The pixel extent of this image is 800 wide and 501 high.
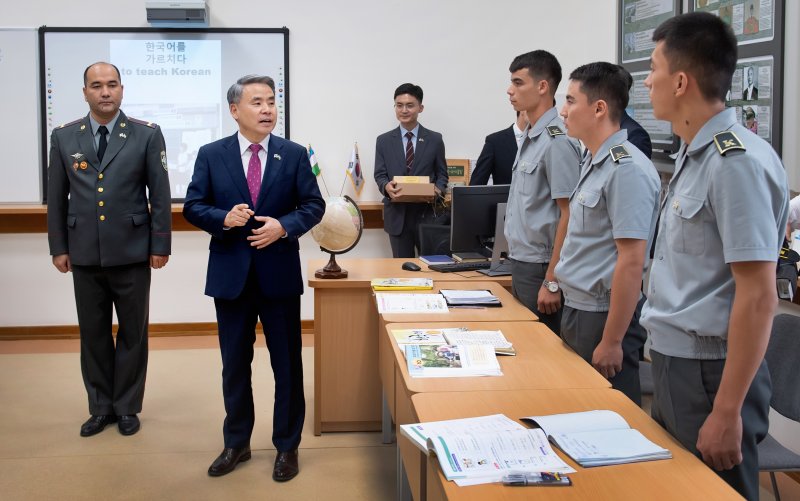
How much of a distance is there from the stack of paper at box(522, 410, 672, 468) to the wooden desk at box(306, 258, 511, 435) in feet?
6.64

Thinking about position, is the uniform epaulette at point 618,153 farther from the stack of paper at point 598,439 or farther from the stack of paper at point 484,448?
the stack of paper at point 484,448

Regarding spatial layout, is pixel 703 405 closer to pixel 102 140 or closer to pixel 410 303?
pixel 410 303

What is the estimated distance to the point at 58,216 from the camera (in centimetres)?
388

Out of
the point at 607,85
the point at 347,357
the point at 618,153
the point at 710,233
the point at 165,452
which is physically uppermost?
the point at 607,85

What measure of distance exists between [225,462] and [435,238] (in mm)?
2043

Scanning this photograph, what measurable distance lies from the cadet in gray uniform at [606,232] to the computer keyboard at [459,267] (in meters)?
1.34

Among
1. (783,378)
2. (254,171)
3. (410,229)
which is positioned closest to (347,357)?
(254,171)

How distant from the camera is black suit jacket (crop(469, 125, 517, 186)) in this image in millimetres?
5406

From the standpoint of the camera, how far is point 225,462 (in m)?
3.45

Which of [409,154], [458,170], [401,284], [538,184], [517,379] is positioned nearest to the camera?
[517,379]

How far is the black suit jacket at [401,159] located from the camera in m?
5.95

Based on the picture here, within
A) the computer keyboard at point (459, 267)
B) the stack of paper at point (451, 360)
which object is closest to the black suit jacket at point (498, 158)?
the computer keyboard at point (459, 267)

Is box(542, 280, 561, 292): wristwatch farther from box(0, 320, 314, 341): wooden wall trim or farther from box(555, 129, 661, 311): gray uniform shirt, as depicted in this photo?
box(0, 320, 314, 341): wooden wall trim

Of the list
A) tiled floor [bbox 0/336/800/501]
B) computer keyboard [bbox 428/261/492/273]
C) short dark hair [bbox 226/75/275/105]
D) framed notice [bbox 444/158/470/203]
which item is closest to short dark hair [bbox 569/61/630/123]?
short dark hair [bbox 226/75/275/105]
